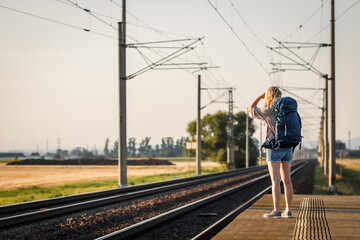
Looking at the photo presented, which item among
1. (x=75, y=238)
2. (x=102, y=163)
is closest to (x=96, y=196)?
(x=75, y=238)

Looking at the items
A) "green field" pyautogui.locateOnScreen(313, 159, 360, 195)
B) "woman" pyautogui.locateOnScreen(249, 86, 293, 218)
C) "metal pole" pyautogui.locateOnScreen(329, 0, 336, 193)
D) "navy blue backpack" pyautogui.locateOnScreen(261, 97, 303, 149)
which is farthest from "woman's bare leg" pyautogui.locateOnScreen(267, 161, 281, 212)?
"green field" pyautogui.locateOnScreen(313, 159, 360, 195)

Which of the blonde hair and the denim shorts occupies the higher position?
the blonde hair

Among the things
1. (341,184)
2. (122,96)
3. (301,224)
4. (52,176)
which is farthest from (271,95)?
(52,176)

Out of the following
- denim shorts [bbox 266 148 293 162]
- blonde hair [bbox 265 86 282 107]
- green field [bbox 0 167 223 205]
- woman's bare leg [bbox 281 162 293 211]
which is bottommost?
green field [bbox 0 167 223 205]

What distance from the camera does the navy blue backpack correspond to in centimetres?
657

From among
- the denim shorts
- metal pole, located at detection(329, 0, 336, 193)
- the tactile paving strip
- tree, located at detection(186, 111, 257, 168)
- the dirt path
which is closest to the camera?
the tactile paving strip

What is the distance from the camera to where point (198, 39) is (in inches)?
980

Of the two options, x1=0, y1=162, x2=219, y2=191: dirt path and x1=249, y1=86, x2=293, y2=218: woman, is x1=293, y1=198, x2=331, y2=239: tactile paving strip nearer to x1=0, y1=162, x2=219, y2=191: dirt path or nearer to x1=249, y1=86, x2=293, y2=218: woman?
x1=249, y1=86, x2=293, y2=218: woman

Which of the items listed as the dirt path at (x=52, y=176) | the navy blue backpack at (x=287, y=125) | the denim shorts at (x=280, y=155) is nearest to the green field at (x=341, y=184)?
the dirt path at (x=52, y=176)

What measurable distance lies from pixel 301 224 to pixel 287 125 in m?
1.36

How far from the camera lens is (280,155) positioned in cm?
672

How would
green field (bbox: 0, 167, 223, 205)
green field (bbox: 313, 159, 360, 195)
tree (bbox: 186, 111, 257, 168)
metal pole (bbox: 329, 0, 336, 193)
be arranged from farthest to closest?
tree (bbox: 186, 111, 257, 168), green field (bbox: 313, 159, 360, 195), metal pole (bbox: 329, 0, 336, 193), green field (bbox: 0, 167, 223, 205)

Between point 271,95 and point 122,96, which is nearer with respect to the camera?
point 271,95

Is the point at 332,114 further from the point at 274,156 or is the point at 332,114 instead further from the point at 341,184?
the point at 274,156
